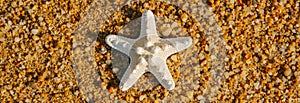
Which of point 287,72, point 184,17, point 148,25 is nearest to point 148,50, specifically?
point 148,25

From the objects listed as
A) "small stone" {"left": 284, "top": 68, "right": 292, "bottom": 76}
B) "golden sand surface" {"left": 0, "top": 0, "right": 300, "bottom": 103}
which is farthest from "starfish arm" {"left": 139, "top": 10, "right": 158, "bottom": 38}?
"small stone" {"left": 284, "top": 68, "right": 292, "bottom": 76}

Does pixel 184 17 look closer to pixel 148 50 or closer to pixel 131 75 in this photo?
pixel 148 50

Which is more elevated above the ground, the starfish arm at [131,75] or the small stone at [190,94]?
the starfish arm at [131,75]

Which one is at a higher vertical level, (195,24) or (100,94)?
(195,24)

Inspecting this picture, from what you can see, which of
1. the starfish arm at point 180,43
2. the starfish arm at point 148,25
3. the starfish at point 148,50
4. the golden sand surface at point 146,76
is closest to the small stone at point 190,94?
the golden sand surface at point 146,76

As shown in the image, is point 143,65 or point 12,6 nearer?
point 143,65

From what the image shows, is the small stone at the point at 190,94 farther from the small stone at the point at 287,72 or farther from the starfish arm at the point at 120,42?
the small stone at the point at 287,72

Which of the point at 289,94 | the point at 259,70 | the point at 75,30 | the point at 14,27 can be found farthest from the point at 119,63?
the point at 289,94

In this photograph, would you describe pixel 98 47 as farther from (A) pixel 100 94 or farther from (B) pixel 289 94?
(B) pixel 289 94
